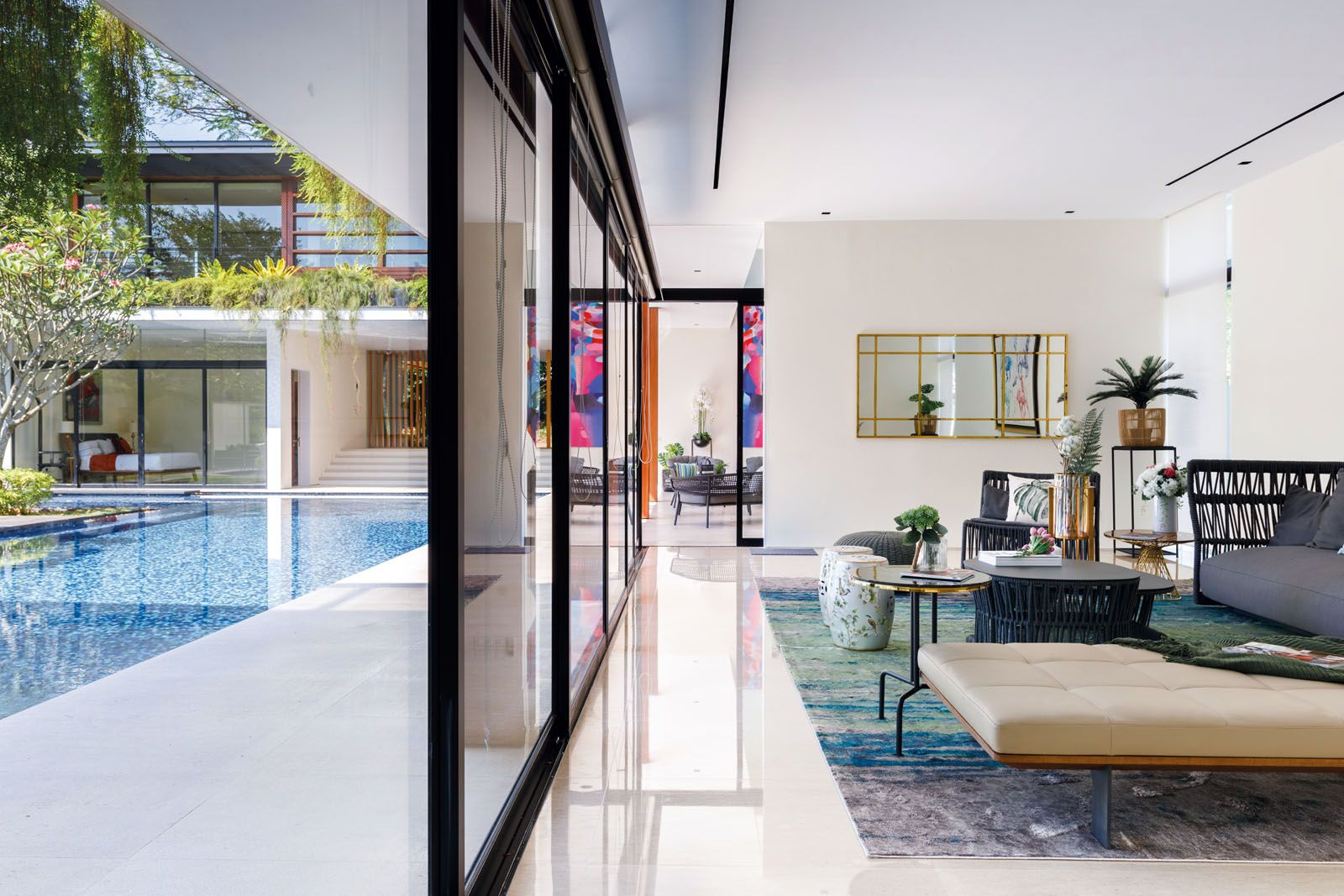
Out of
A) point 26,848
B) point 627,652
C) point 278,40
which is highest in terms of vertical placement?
point 278,40

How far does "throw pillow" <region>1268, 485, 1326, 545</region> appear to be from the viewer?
5.44 m

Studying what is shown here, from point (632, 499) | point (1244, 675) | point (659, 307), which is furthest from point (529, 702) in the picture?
point (659, 307)

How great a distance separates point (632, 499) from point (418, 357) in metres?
6.22

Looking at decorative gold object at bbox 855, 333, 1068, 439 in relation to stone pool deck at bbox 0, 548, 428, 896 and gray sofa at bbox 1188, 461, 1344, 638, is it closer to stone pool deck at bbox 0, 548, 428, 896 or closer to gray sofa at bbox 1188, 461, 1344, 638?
gray sofa at bbox 1188, 461, 1344, 638

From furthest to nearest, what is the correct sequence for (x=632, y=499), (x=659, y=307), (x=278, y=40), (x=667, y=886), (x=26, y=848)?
(x=659, y=307) → (x=632, y=499) → (x=667, y=886) → (x=278, y=40) → (x=26, y=848)

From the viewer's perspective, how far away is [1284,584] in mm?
4891

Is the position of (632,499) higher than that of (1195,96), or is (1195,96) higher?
(1195,96)

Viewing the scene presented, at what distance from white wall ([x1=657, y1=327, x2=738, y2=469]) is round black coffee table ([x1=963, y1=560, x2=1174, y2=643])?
449 inches

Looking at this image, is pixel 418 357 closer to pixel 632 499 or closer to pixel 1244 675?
pixel 1244 675

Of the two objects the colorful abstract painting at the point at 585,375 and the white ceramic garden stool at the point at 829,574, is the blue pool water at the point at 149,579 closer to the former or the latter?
the colorful abstract painting at the point at 585,375

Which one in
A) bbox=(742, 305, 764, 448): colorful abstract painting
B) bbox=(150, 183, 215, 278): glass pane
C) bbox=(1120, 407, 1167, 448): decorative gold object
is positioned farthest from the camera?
bbox=(742, 305, 764, 448): colorful abstract painting

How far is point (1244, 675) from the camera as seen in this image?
281cm

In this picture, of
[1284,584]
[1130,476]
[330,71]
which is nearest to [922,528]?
[1284,584]

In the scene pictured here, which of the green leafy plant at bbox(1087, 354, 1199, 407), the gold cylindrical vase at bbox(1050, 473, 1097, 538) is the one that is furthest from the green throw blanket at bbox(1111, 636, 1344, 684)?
the green leafy plant at bbox(1087, 354, 1199, 407)
